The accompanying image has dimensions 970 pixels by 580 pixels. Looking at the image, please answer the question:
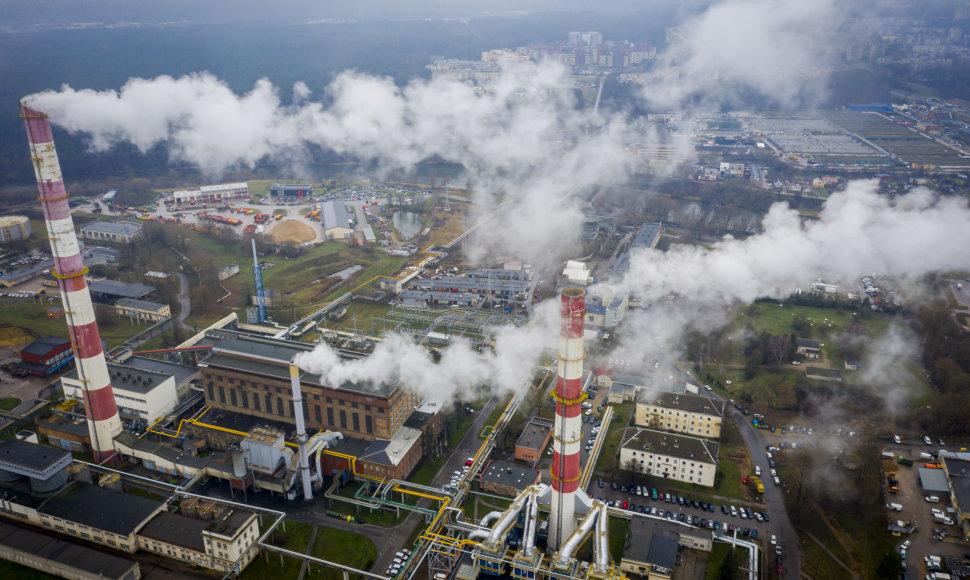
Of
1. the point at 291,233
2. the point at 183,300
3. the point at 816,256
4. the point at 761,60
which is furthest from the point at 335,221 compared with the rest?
the point at 761,60

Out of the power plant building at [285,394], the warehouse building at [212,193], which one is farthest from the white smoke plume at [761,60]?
→ the power plant building at [285,394]

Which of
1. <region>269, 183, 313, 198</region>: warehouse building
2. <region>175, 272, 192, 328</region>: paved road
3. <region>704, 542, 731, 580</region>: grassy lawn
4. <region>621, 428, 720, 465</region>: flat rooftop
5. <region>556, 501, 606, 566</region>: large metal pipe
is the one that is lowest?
<region>704, 542, 731, 580</region>: grassy lawn

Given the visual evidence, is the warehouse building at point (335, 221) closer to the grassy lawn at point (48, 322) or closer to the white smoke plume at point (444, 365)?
the grassy lawn at point (48, 322)

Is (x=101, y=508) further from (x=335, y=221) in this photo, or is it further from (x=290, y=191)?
(x=290, y=191)

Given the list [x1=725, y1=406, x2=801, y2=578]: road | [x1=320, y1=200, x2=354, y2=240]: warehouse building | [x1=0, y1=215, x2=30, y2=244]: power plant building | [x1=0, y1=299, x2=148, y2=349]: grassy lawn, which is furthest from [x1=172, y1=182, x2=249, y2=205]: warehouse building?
[x1=725, y1=406, x2=801, y2=578]: road

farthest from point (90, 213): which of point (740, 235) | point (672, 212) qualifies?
point (740, 235)

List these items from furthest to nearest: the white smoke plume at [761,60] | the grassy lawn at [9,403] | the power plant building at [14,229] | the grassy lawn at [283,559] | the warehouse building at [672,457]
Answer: the white smoke plume at [761,60], the power plant building at [14,229], the grassy lawn at [9,403], the warehouse building at [672,457], the grassy lawn at [283,559]

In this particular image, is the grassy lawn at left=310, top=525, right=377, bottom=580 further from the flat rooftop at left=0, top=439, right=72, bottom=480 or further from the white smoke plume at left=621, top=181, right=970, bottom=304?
the white smoke plume at left=621, top=181, right=970, bottom=304
